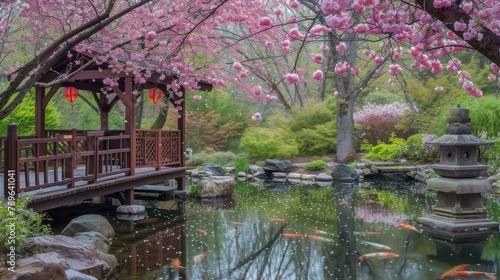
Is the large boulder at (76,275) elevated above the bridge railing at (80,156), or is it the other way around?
the bridge railing at (80,156)

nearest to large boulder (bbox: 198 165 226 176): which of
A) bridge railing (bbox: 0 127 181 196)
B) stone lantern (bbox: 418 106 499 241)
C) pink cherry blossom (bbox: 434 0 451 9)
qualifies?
bridge railing (bbox: 0 127 181 196)

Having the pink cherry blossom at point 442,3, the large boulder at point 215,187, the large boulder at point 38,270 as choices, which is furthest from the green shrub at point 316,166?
Result: the pink cherry blossom at point 442,3

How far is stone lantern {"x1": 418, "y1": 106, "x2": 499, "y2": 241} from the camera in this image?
8.02m

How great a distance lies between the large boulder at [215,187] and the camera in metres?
12.3

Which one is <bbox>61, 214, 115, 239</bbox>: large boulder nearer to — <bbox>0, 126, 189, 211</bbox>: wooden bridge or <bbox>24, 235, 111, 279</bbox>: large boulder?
<bbox>0, 126, 189, 211</bbox>: wooden bridge

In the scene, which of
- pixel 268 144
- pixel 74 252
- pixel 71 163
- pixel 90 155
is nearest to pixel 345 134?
pixel 268 144

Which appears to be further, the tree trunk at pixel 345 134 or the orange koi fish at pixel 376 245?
the tree trunk at pixel 345 134

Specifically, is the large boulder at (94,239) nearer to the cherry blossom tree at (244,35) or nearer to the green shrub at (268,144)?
the cherry blossom tree at (244,35)

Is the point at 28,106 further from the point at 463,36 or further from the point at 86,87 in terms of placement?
the point at 463,36

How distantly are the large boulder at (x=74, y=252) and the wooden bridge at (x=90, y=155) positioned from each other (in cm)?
80

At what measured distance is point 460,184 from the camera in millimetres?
8039

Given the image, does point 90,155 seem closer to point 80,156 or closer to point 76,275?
point 80,156

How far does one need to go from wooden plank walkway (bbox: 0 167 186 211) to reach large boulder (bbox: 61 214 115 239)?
413 millimetres

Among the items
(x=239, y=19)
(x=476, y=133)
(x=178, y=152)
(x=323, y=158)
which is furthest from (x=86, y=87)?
(x=476, y=133)
